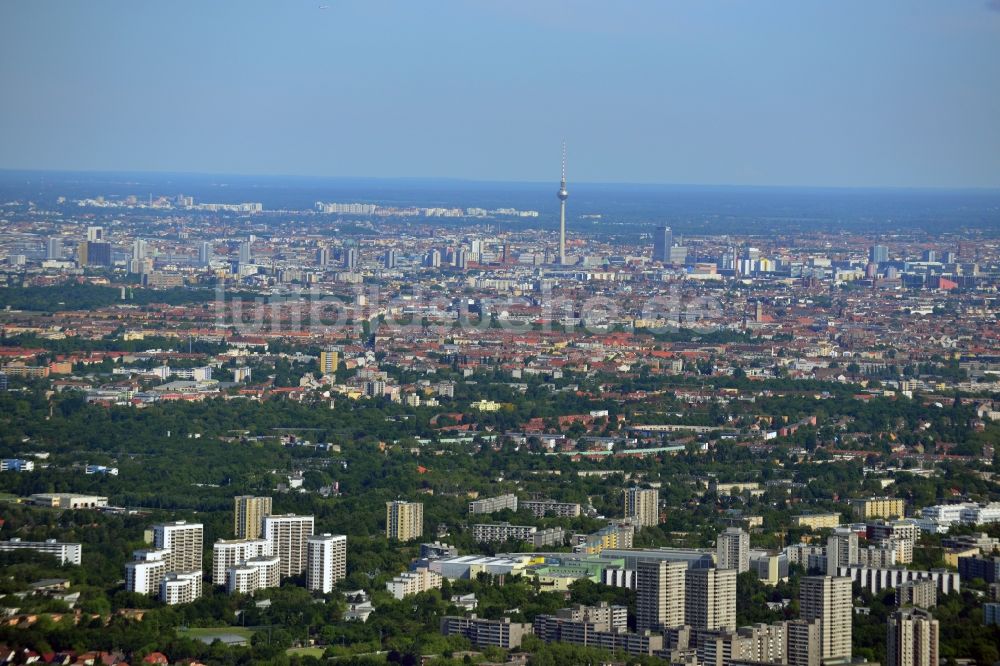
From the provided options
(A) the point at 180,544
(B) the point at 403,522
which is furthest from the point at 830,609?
(B) the point at 403,522

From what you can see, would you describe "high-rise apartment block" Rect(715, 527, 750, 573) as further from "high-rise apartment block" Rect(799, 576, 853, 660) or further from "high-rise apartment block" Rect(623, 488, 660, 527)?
"high-rise apartment block" Rect(623, 488, 660, 527)

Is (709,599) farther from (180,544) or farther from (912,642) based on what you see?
(180,544)

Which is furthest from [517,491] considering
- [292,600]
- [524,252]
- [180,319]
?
[524,252]

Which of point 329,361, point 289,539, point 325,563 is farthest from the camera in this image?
point 329,361

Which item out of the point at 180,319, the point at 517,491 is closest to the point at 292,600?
the point at 517,491

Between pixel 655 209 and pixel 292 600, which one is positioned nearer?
pixel 292 600

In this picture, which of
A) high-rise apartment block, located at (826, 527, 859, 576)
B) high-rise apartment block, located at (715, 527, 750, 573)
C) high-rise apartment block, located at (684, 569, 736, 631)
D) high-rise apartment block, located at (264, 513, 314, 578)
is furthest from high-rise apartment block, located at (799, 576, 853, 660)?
high-rise apartment block, located at (264, 513, 314, 578)

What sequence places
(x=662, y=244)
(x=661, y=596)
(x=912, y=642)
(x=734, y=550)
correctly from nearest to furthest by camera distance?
1. (x=912, y=642)
2. (x=661, y=596)
3. (x=734, y=550)
4. (x=662, y=244)

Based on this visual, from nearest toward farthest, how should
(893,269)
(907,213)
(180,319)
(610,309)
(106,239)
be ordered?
(180,319) < (610,309) < (893,269) < (106,239) < (907,213)

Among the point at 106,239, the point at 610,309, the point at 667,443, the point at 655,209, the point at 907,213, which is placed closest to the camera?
the point at 667,443

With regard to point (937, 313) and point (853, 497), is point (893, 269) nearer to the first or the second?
point (937, 313)
